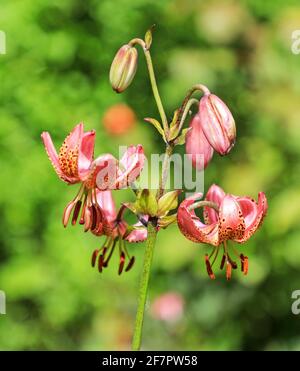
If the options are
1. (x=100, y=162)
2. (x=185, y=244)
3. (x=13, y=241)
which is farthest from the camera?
(x=13, y=241)

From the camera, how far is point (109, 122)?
201 centimetres

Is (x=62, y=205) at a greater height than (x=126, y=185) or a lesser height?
lesser

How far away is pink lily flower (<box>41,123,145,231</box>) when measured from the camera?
86cm

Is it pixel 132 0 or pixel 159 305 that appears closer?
pixel 159 305

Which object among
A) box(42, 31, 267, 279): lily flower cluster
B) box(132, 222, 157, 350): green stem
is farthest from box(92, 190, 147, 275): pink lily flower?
box(132, 222, 157, 350): green stem

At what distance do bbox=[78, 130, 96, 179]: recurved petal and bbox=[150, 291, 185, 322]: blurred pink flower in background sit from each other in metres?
1.07

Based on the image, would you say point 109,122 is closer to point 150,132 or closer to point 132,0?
point 150,132

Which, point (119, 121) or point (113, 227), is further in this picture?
point (119, 121)

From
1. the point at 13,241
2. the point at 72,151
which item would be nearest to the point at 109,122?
the point at 13,241

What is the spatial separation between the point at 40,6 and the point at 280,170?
2.53 ft

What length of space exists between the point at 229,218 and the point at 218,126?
0.10m

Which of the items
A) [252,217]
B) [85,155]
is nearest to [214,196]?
[252,217]

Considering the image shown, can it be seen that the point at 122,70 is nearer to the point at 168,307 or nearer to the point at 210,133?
the point at 210,133

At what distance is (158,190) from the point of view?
2.72ft
